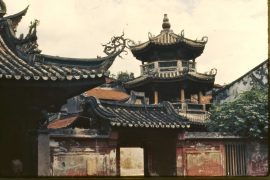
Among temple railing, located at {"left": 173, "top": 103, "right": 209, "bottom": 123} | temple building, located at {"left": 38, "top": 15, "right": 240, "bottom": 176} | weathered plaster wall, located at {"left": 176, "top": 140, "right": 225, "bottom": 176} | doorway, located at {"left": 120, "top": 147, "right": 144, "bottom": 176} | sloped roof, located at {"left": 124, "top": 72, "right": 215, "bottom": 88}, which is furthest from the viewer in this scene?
sloped roof, located at {"left": 124, "top": 72, "right": 215, "bottom": 88}

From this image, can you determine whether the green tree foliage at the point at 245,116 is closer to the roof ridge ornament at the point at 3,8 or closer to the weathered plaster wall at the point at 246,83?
the weathered plaster wall at the point at 246,83

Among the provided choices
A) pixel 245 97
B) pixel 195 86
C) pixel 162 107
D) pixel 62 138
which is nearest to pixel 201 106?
pixel 195 86

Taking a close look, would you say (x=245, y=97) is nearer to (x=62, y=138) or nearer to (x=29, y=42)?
(x=62, y=138)

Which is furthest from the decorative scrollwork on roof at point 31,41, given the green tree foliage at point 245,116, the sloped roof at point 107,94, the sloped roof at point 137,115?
the sloped roof at point 107,94

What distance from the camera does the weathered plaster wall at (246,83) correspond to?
54.6ft

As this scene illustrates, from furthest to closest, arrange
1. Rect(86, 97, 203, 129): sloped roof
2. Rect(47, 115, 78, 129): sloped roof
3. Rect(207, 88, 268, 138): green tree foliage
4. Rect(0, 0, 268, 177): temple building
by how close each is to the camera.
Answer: Rect(47, 115, 78, 129): sloped roof, Rect(207, 88, 268, 138): green tree foliage, Rect(86, 97, 203, 129): sloped roof, Rect(0, 0, 268, 177): temple building

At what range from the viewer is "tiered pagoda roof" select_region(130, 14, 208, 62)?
21500mm

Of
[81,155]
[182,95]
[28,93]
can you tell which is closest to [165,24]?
[182,95]

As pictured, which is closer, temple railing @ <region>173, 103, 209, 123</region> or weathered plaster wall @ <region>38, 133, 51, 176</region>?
weathered plaster wall @ <region>38, 133, 51, 176</region>

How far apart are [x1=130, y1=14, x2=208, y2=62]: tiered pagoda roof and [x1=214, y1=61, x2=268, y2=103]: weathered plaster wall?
3.22m

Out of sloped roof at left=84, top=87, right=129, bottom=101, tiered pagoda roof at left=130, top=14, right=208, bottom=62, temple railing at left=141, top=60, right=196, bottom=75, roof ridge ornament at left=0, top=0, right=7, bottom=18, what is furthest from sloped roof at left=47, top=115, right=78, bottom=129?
roof ridge ornament at left=0, top=0, right=7, bottom=18

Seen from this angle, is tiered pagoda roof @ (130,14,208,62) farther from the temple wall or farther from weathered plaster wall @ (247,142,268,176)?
the temple wall

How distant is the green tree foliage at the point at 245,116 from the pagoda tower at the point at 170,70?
5.94 meters

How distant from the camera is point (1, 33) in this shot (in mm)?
7906
